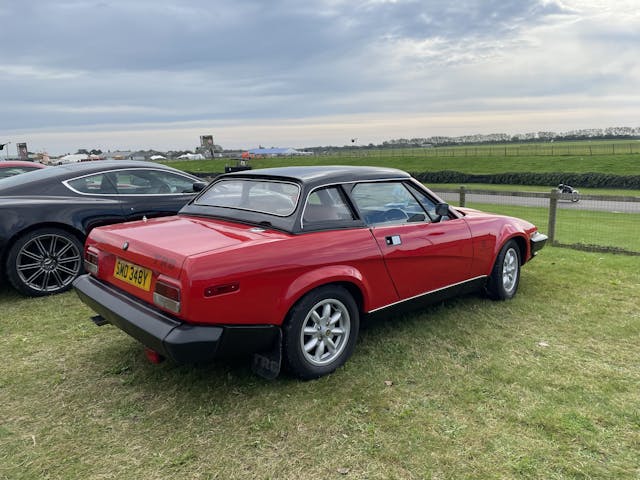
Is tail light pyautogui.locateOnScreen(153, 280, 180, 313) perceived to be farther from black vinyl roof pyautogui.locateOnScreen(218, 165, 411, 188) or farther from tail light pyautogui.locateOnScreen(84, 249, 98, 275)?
black vinyl roof pyautogui.locateOnScreen(218, 165, 411, 188)

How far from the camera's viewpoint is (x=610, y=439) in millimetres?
2771

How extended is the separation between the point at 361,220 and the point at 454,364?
4.23 feet

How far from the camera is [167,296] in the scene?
9.60 feet

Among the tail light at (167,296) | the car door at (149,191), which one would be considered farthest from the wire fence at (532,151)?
the tail light at (167,296)

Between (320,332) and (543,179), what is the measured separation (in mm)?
40468

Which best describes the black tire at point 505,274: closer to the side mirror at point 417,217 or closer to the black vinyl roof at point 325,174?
the side mirror at point 417,217

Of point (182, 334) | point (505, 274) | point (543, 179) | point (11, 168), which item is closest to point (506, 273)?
point (505, 274)

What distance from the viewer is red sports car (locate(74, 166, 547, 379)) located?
2904 mm

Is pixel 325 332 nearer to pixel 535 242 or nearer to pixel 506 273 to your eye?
pixel 506 273

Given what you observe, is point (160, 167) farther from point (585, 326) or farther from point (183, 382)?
point (585, 326)

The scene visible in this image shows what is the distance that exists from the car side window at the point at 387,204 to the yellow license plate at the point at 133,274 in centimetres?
164

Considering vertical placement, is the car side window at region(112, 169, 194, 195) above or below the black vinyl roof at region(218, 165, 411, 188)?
below

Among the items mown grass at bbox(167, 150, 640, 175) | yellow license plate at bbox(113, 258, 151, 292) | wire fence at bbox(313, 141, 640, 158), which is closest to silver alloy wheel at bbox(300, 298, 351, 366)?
yellow license plate at bbox(113, 258, 151, 292)

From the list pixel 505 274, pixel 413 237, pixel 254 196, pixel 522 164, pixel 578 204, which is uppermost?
pixel 254 196
